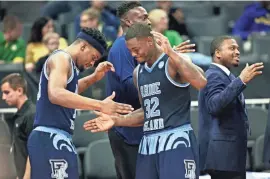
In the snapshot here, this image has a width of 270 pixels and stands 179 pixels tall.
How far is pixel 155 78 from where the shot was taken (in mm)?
7258

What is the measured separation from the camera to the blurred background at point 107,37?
1038 cm

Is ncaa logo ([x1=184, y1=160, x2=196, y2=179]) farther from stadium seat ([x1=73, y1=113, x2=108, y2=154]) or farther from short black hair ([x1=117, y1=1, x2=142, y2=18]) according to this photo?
stadium seat ([x1=73, y1=113, x2=108, y2=154])

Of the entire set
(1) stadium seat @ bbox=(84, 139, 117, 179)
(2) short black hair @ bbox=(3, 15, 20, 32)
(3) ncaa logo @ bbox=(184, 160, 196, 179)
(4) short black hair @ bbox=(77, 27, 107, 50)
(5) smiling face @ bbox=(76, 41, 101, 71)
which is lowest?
(1) stadium seat @ bbox=(84, 139, 117, 179)

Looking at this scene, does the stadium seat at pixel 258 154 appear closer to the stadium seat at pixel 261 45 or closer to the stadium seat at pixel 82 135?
the stadium seat at pixel 82 135

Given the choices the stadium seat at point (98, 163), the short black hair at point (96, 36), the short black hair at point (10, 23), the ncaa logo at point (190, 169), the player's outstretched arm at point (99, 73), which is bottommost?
the stadium seat at point (98, 163)

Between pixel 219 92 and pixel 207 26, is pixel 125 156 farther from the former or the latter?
pixel 207 26

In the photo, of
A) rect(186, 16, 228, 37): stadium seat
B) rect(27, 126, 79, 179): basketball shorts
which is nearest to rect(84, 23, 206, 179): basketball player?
rect(27, 126, 79, 179): basketball shorts

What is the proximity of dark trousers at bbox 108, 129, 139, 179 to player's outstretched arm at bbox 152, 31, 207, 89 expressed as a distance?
1.24 m

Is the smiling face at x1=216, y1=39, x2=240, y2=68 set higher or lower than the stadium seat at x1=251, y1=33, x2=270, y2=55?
lower

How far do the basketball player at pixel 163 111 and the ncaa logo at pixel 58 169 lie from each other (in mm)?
406

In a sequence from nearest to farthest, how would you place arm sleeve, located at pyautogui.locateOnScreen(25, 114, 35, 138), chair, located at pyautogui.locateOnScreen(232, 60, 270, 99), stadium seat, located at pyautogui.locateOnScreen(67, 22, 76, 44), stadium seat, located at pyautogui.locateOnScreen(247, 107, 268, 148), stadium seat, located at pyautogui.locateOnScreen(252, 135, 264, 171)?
arm sleeve, located at pyautogui.locateOnScreen(25, 114, 35, 138)
stadium seat, located at pyautogui.locateOnScreen(252, 135, 264, 171)
stadium seat, located at pyautogui.locateOnScreen(247, 107, 268, 148)
chair, located at pyautogui.locateOnScreen(232, 60, 270, 99)
stadium seat, located at pyautogui.locateOnScreen(67, 22, 76, 44)

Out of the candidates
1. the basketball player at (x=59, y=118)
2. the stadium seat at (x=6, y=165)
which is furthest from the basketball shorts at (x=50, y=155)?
the stadium seat at (x=6, y=165)

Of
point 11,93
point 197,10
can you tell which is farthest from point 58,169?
point 197,10

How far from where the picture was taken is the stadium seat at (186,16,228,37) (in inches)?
562
